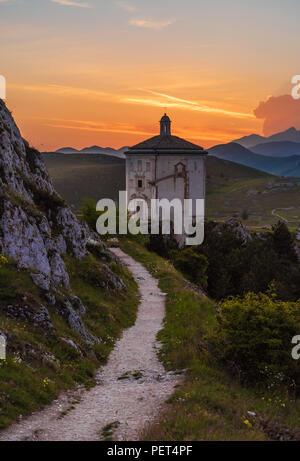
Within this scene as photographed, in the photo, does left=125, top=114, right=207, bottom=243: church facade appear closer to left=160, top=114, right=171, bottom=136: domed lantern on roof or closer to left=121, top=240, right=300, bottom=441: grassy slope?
left=160, top=114, right=171, bottom=136: domed lantern on roof

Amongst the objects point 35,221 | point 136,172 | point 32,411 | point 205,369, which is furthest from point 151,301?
point 136,172

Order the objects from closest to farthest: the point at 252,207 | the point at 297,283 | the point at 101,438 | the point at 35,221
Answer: the point at 101,438 → the point at 35,221 → the point at 297,283 → the point at 252,207

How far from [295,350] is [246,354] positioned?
5.07 feet

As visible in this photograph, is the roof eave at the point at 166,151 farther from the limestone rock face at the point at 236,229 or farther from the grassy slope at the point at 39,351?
the grassy slope at the point at 39,351

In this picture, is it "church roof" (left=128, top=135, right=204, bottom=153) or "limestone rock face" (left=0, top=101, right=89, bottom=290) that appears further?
"church roof" (left=128, top=135, right=204, bottom=153)

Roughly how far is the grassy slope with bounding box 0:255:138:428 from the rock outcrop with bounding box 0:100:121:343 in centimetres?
49

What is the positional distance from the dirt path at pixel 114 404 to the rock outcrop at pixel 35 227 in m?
2.11

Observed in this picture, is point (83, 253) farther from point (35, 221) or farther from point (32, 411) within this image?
point (32, 411)

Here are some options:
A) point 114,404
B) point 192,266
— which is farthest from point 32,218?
point 192,266

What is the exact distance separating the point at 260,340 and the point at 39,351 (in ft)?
22.9

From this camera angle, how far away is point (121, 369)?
15.2 metres

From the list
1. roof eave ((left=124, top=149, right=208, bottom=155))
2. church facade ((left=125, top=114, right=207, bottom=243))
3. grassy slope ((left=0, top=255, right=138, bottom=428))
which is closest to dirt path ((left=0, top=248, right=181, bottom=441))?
grassy slope ((left=0, top=255, right=138, bottom=428))

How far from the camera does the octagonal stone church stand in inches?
2724
